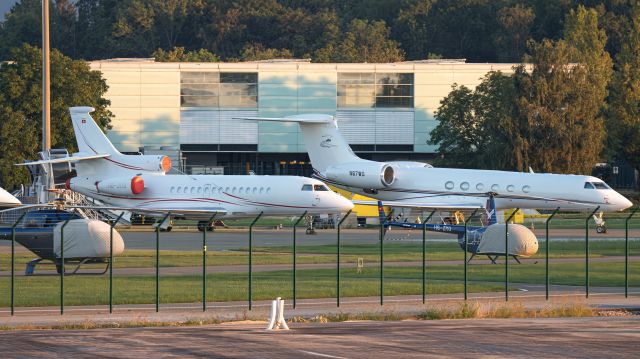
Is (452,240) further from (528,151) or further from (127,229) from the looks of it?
(528,151)

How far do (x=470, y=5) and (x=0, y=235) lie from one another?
426ft

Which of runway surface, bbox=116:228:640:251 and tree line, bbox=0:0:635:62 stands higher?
tree line, bbox=0:0:635:62

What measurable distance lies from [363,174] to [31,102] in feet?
116

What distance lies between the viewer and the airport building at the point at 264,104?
346ft

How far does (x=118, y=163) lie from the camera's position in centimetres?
7050

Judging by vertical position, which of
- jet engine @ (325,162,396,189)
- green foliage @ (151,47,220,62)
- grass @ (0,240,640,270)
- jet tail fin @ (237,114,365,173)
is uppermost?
green foliage @ (151,47,220,62)

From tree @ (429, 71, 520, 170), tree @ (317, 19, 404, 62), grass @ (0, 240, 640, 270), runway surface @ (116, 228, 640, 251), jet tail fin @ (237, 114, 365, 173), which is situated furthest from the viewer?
tree @ (317, 19, 404, 62)

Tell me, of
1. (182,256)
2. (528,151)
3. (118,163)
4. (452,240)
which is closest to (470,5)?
(528,151)

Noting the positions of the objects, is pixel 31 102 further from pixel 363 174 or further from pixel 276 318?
pixel 276 318

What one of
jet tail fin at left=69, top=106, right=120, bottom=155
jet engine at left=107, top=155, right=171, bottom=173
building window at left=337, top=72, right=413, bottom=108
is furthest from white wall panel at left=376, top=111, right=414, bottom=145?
jet tail fin at left=69, top=106, right=120, bottom=155

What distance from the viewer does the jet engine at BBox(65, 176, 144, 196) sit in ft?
220

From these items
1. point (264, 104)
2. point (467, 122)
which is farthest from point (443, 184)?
point (264, 104)

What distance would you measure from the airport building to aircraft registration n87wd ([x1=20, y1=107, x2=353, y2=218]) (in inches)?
1240

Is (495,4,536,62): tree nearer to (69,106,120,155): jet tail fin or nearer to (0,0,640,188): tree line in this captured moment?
(0,0,640,188): tree line
